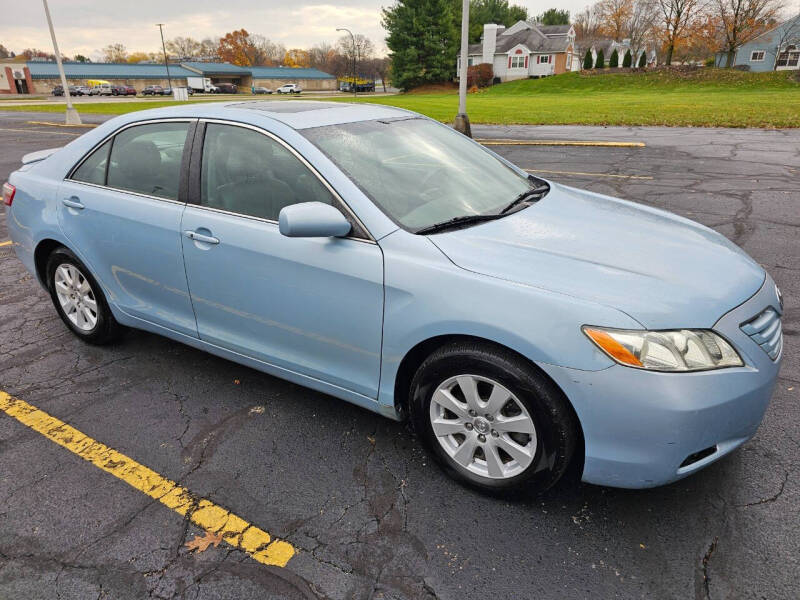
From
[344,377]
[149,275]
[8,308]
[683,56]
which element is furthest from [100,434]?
[683,56]

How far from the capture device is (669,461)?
6.71ft

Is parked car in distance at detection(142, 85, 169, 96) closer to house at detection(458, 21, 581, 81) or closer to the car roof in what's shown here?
house at detection(458, 21, 581, 81)

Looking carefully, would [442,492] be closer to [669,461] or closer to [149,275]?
[669,461]

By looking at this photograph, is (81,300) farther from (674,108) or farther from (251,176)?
(674,108)

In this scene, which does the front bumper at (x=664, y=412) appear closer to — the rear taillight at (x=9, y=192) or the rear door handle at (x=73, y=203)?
the rear door handle at (x=73, y=203)

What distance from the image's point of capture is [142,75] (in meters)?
86.0

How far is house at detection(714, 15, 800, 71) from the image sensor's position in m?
54.2

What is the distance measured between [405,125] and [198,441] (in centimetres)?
217

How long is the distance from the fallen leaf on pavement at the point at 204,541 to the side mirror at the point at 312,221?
130 centimetres

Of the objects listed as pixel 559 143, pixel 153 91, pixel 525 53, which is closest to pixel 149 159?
pixel 559 143

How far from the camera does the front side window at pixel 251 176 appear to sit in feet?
8.97

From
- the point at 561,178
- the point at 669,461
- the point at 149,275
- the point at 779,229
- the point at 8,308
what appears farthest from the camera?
the point at 561,178

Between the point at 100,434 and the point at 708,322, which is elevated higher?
the point at 708,322

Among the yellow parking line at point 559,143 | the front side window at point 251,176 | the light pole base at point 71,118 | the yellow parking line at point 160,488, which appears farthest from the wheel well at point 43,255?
the light pole base at point 71,118
